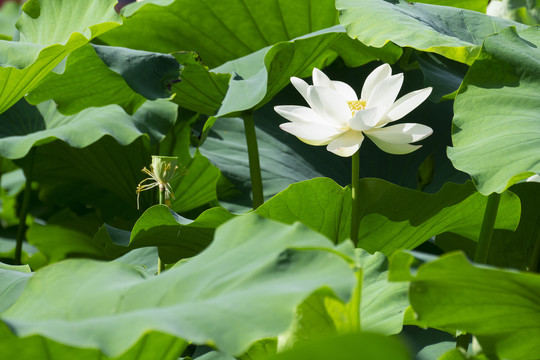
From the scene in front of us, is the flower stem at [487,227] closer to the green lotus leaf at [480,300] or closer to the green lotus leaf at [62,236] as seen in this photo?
the green lotus leaf at [480,300]

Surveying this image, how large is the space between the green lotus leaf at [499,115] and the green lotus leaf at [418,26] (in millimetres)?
51

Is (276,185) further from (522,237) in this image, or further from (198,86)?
(522,237)

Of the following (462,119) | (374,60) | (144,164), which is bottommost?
(144,164)

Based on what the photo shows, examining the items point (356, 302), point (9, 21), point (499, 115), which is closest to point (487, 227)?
point (499, 115)

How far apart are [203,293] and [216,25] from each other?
37.9 inches

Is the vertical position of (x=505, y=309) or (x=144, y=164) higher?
(x=505, y=309)

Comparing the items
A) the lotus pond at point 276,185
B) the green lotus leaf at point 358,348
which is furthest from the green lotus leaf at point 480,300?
the green lotus leaf at point 358,348

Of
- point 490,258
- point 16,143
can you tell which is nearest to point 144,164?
point 16,143

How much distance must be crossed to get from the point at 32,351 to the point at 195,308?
15 cm

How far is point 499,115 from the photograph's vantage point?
936 millimetres

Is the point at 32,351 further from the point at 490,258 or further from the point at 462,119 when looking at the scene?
the point at 490,258

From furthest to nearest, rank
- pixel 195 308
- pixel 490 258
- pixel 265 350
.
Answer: pixel 490 258, pixel 265 350, pixel 195 308

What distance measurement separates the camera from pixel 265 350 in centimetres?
75

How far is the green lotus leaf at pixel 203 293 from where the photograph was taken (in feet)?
1.45
